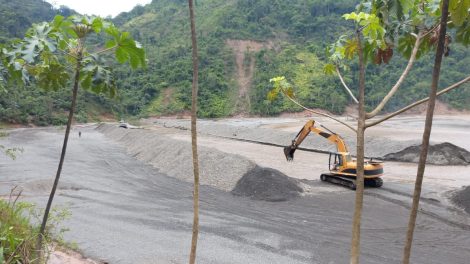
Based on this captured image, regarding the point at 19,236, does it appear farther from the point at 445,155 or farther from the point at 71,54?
the point at 445,155

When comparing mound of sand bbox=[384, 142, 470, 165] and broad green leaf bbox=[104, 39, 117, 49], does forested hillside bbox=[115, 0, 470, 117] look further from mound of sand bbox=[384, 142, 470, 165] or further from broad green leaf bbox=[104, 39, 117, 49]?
broad green leaf bbox=[104, 39, 117, 49]

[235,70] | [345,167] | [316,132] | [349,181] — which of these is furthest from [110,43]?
[235,70]

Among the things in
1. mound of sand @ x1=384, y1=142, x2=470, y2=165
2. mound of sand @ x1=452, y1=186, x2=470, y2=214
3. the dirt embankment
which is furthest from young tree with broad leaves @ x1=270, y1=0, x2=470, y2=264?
mound of sand @ x1=384, y1=142, x2=470, y2=165

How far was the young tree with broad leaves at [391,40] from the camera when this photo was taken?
2.29 m

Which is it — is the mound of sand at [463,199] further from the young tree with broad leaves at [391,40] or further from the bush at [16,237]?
the bush at [16,237]

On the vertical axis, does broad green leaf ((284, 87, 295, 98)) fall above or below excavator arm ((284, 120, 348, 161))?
above

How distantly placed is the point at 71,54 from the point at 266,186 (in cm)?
1250

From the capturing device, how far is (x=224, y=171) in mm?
18125

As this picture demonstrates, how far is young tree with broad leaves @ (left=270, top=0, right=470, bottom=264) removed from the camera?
2285 mm

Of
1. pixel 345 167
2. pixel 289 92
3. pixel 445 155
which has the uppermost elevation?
pixel 289 92

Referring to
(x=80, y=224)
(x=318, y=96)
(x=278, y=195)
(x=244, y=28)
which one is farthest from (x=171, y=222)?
(x=244, y=28)

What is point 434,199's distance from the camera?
581 inches

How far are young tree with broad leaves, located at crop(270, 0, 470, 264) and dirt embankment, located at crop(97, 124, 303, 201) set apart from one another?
1188 cm

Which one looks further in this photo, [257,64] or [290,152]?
[257,64]
